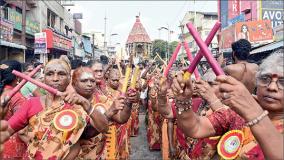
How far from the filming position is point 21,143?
11.7ft

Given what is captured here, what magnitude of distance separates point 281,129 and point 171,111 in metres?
1.71

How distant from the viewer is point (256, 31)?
17.6m

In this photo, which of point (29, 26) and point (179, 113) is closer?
point (179, 113)

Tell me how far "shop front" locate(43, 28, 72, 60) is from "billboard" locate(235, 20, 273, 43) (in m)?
11.3

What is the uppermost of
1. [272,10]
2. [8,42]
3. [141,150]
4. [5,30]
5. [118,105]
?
[272,10]

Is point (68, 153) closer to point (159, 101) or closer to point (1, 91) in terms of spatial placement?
point (159, 101)

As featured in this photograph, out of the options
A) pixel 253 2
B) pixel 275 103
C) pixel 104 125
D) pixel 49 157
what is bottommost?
pixel 49 157

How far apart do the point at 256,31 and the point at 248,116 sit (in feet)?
55.2

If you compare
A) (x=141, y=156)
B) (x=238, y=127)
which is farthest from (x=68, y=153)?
(x=141, y=156)

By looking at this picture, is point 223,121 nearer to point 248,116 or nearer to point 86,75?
point 248,116

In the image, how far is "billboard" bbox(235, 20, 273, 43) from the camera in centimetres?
1700

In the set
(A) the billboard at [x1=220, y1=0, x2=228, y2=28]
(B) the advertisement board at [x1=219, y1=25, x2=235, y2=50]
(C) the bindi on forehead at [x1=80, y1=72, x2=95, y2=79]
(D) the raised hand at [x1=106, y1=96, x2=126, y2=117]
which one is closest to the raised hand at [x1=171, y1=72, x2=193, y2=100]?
(D) the raised hand at [x1=106, y1=96, x2=126, y2=117]

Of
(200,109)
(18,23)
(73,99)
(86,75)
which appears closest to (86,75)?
(86,75)

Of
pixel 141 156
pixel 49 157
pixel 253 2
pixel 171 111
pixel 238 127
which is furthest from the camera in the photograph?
pixel 253 2
